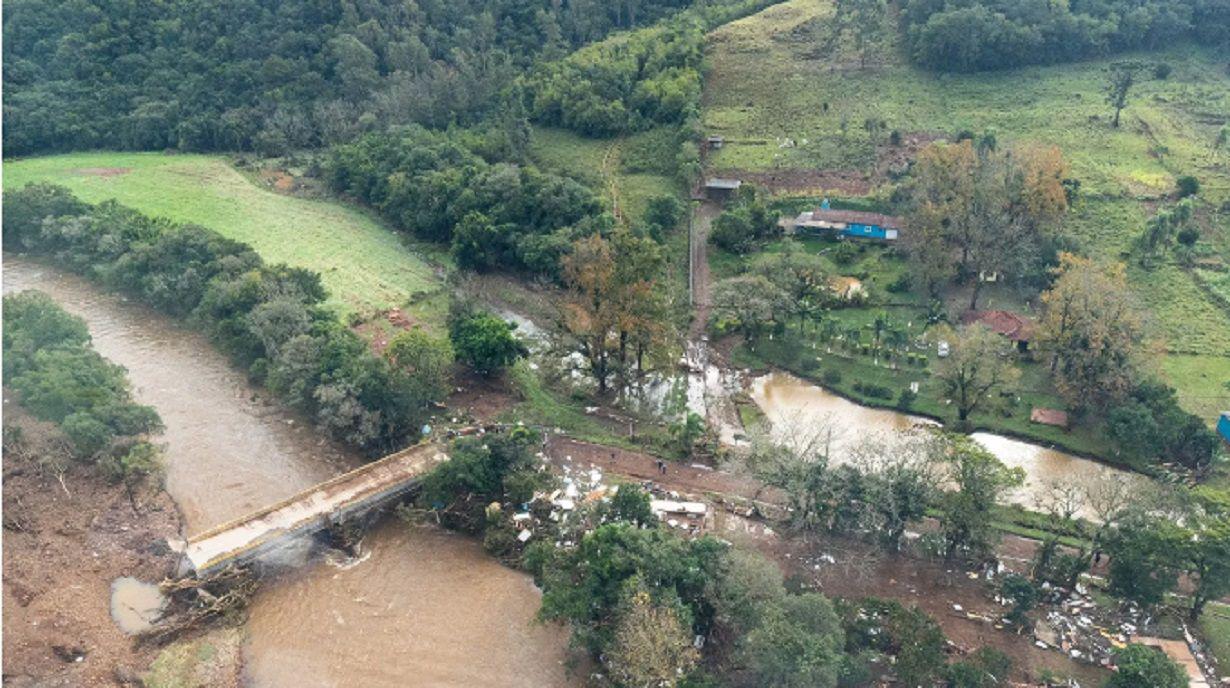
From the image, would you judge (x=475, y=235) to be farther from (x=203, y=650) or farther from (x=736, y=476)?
(x=203, y=650)

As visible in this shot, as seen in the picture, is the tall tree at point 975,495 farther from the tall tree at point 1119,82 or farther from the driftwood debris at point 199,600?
the tall tree at point 1119,82

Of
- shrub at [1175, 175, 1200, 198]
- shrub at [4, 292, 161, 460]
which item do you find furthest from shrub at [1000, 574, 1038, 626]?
shrub at [1175, 175, 1200, 198]

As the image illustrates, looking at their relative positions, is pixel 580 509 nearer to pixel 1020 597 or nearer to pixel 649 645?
pixel 649 645

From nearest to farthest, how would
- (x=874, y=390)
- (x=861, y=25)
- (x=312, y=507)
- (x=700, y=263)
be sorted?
(x=312, y=507) < (x=874, y=390) < (x=700, y=263) < (x=861, y=25)

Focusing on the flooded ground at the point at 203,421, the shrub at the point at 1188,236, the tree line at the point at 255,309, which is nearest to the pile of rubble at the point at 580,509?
the tree line at the point at 255,309

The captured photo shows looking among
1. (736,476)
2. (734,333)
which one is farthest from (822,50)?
(736,476)

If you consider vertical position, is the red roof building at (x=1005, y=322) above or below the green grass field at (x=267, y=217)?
below

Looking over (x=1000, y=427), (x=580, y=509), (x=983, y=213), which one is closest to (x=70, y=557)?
(x=580, y=509)
